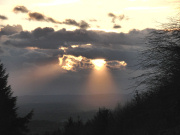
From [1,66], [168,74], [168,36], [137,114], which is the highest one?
[1,66]

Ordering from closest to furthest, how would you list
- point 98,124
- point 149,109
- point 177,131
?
point 177,131, point 149,109, point 98,124

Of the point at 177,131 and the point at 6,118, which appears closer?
the point at 177,131

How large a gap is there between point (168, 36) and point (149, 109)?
3243 millimetres

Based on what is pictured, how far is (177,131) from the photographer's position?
8.39m

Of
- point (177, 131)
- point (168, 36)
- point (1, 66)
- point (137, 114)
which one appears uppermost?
point (1, 66)

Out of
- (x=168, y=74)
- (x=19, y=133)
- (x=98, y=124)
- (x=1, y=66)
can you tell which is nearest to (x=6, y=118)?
(x=19, y=133)

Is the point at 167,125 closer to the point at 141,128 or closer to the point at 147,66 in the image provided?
the point at 141,128

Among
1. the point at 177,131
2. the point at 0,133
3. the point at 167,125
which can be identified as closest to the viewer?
the point at 177,131

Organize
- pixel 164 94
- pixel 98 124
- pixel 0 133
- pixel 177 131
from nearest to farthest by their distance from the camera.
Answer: pixel 177 131 → pixel 164 94 → pixel 98 124 → pixel 0 133

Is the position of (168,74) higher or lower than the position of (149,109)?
higher


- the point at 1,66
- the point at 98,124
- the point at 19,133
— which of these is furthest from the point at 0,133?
the point at 98,124

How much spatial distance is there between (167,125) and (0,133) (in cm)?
2171

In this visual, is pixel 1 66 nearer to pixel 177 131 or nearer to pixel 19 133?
pixel 19 133

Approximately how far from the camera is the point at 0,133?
88.9 feet
